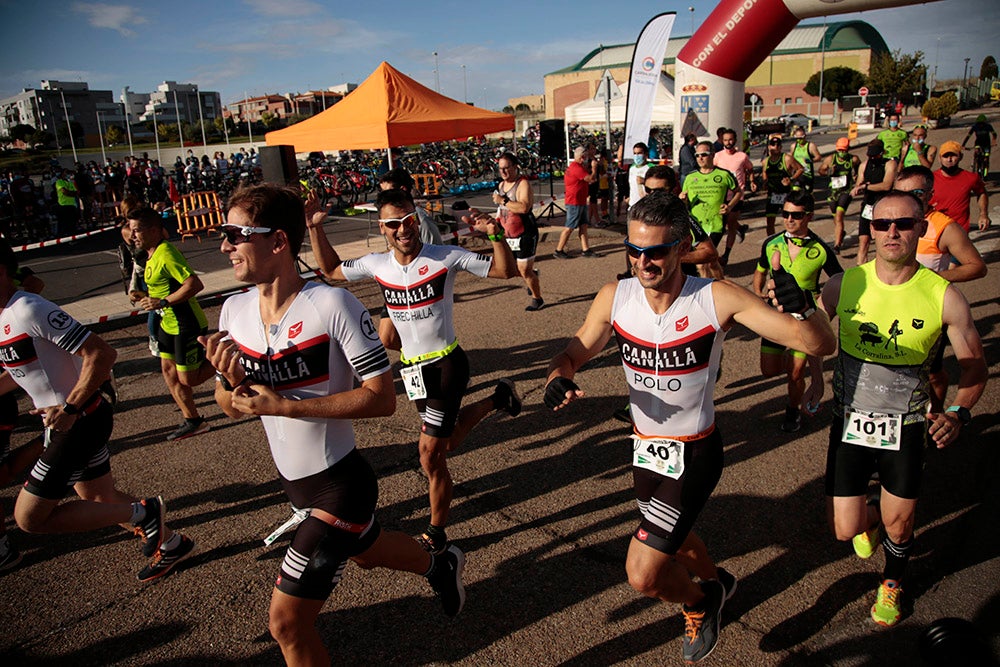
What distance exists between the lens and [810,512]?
166 inches

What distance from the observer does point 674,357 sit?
2.88 metres

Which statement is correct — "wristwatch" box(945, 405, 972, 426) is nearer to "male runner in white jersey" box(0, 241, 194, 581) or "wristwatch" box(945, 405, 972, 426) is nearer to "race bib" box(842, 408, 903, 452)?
"race bib" box(842, 408, 903, 452)

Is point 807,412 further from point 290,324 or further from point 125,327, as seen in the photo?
point 125,327

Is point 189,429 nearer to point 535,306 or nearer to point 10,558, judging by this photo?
point 10,558

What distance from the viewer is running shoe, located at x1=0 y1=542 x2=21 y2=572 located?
4184 millimetres

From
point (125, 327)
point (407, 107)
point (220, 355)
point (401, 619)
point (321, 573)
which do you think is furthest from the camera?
point (407, 107)

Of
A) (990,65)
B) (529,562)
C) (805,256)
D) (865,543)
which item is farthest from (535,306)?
(990,65)

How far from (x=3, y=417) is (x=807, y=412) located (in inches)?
240


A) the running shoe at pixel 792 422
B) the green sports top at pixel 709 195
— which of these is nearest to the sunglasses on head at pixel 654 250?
the running shoe at pixel 792 422

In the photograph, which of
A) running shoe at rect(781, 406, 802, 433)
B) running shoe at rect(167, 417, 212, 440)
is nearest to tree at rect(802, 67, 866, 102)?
running shoe at rect(781, 406, 802, 433)

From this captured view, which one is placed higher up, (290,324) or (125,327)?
(290,324)

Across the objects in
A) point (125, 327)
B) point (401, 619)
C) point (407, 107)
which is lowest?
point (401, 619)

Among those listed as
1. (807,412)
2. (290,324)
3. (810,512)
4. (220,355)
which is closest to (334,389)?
(290,324)

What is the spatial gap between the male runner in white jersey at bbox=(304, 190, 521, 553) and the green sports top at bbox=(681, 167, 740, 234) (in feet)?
17.1
